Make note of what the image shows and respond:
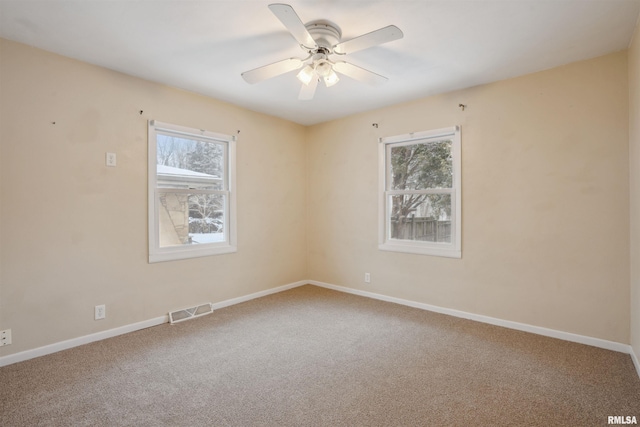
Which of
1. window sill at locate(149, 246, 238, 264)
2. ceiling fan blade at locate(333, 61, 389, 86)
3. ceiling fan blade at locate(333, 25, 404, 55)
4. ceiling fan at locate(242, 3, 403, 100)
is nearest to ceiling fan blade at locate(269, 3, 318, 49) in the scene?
ceiling fan at locate(242, 3, 403, 100)

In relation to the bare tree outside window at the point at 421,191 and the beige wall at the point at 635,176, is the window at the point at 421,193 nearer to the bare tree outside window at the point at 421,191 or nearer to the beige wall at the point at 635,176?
Result: the bare tree outside window at the point at 421,191

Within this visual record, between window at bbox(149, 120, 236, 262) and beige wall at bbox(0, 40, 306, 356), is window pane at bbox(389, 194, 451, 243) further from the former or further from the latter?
beige wall at bbox(0, 40, 306, 356)

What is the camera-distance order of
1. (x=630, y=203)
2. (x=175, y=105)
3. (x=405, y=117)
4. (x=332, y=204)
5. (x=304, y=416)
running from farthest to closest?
(x=332, y=204) < (x=405, y=117) < (x=175, y=105) < (x=630, y=203) < (x=304, y=416)

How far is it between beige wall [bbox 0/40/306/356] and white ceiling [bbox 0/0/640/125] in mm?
280

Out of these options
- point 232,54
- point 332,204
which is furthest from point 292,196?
point 232,54

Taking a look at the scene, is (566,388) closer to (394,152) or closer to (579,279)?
(579,279)

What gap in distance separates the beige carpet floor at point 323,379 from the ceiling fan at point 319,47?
2293mm

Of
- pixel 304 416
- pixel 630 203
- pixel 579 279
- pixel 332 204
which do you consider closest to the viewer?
pixel 304 416

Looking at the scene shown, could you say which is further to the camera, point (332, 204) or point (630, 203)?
point (332, 204)

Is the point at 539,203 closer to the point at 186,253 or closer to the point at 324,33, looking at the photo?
the point at 324,33

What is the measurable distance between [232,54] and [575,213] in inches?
131

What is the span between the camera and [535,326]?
3027 millimetres

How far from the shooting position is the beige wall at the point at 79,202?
2.48m

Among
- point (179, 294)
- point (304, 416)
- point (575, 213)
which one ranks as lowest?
point (304, 416)
